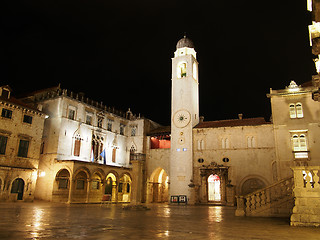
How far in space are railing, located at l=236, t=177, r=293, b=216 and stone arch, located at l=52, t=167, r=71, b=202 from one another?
22.0m

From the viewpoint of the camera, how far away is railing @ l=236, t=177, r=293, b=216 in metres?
13.5

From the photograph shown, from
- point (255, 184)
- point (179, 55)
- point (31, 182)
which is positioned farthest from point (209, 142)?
point (31, 182)

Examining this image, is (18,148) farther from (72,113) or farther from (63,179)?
(72,113)

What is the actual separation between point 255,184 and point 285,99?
33.2 ft

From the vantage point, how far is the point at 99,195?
3528 cm

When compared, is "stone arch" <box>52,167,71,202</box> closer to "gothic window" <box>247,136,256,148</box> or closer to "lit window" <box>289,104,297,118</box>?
"gothic window" <box>247,136,256,148</box>

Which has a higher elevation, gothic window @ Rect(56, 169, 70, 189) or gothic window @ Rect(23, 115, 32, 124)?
gothic window @ Rect(23, 115, 32, 124)

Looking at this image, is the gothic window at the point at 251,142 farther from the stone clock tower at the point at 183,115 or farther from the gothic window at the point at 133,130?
the gothic window at the point at 133,130

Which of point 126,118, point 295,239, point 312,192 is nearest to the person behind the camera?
point 295,239

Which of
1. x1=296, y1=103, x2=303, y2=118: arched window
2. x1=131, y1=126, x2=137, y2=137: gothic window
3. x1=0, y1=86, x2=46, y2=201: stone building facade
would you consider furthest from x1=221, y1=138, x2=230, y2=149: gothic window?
x1=0, y1=86, x2=46, y2=201: stone building facade

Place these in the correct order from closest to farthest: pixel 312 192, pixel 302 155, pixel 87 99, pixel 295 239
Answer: pixel 295 239 → pixel 312 192 → pixel 302 155 → pixel 87 99

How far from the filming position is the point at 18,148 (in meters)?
29.0

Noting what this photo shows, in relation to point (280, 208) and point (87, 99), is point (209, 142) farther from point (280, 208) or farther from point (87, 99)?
point (280, 208)

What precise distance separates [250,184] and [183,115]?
39.4ft
